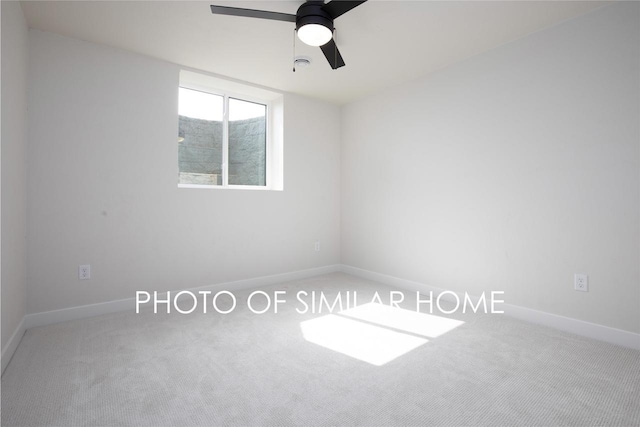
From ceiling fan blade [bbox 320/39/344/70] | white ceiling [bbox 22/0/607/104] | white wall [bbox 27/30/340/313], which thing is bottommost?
white wall [bbox 27/30/340/313]

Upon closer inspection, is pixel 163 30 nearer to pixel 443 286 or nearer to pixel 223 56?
pixel 223 56

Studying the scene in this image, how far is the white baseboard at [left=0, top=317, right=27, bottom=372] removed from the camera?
6.11 ft

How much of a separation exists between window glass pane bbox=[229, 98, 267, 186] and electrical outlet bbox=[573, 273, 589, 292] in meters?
3.18

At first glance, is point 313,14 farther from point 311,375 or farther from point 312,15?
point 311,375

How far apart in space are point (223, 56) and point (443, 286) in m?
3.03

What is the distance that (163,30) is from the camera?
2.52 meters

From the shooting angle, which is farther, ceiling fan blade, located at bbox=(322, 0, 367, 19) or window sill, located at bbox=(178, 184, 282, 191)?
window sill, located at bbox=(178, 184, 282, 191)

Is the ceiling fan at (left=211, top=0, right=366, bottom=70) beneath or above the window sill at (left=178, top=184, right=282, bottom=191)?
above

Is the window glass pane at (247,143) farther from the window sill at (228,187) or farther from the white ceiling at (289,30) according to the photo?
the white ceiling at (289,30)

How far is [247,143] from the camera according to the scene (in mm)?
3908

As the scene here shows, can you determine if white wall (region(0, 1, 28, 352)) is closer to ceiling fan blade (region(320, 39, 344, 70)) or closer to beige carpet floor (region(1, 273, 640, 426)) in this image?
beige carpet floor (region(1, 273, 640, 426))

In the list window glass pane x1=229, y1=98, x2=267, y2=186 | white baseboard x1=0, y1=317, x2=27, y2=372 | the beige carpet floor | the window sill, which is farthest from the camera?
window glass pane x1=229, y1=98, x2=267, y2=186

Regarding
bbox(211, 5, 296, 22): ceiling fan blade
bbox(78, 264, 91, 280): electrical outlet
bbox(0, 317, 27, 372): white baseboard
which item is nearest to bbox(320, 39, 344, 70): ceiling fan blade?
bbox(211, 5, 296, 22): ceiling fan blade

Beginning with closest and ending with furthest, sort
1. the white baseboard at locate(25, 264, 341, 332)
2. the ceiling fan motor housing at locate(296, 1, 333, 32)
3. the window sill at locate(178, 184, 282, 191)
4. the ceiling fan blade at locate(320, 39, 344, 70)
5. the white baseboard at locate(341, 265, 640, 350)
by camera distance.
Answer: the ceiling fan motor housing at locate(296, 1, 333, 32)
the white baseboard at locate(341, 265, 640, 350)
the ceiling fan blade at locate(320, 39, 344, 70)
the white baseboard at locate(25, 264, 341, 332)
the window sill at locate(178, 184, 282, 191)
